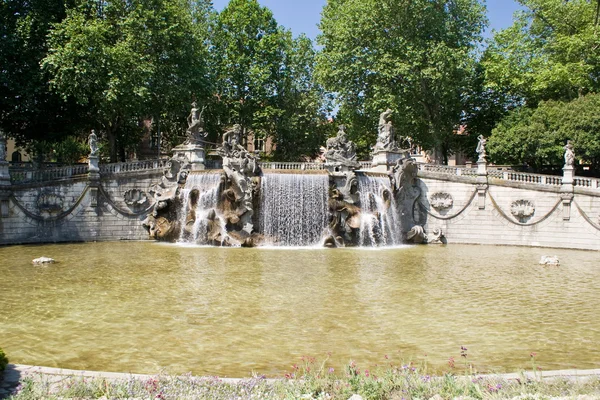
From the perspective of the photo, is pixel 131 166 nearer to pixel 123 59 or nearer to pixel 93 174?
pixel 93 174

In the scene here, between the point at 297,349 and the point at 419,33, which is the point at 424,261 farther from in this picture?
the point at 419,33

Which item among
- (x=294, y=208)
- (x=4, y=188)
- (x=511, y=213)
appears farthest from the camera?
(x=511, y=213)

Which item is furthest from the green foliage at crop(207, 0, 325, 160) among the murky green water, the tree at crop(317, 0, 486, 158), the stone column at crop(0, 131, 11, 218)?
the murky green water

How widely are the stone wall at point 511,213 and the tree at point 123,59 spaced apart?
58.2ft

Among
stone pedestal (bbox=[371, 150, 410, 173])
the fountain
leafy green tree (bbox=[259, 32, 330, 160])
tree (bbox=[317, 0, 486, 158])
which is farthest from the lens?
leafy green tree (bbox=[259, 32, 330, 160])

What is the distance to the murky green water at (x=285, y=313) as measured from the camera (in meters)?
8.77

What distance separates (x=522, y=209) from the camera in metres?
28.4

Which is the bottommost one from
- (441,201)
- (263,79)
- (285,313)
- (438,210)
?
(285,313)

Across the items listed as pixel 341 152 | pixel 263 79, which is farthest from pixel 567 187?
pixel 263 79

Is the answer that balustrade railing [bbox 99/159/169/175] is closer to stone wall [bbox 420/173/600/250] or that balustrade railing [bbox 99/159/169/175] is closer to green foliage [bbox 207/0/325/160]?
green foliage [bbox 207/0/325/160]

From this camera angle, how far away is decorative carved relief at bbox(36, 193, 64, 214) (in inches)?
1049

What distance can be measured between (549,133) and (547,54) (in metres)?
8.75

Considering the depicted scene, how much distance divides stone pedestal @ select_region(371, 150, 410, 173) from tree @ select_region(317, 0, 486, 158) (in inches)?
300

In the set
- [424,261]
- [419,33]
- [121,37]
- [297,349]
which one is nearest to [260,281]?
[297,349]
